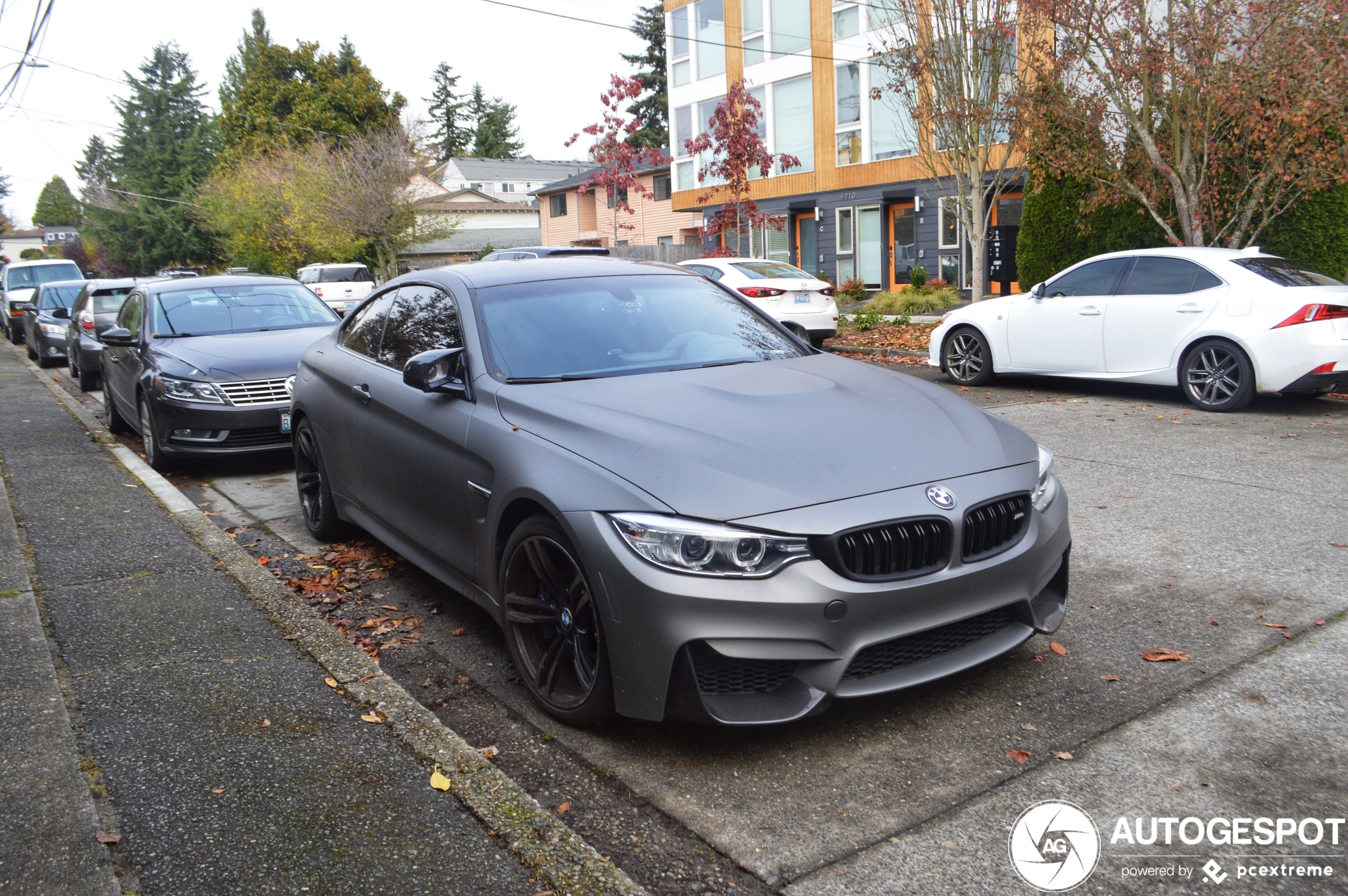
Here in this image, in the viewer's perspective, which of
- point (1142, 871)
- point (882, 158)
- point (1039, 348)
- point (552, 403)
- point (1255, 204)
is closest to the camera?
point (1142, 871)

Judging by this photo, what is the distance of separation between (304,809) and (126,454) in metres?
7.45

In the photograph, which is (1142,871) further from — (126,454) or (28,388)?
(28,388)

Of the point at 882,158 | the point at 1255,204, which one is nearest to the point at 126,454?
the point at 1255,204

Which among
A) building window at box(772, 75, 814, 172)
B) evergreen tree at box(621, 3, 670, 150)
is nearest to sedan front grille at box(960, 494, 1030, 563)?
building window at box(772, 75, 814, 172)

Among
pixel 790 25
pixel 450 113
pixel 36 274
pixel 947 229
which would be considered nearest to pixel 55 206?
pixel 450 113

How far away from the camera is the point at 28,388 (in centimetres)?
1541

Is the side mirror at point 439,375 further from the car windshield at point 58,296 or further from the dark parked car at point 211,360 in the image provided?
the car windshield at point 58,296

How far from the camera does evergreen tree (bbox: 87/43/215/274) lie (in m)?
60.0

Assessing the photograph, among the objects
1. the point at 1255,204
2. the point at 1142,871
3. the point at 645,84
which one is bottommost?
the point at 1142,871

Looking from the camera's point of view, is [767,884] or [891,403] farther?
[891,403]

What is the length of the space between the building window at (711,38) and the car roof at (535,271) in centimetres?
2971

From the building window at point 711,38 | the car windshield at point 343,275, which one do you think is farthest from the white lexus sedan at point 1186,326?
the building window at point 711,38

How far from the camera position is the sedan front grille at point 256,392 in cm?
838

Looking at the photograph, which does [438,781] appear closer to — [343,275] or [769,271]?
[769,271]
